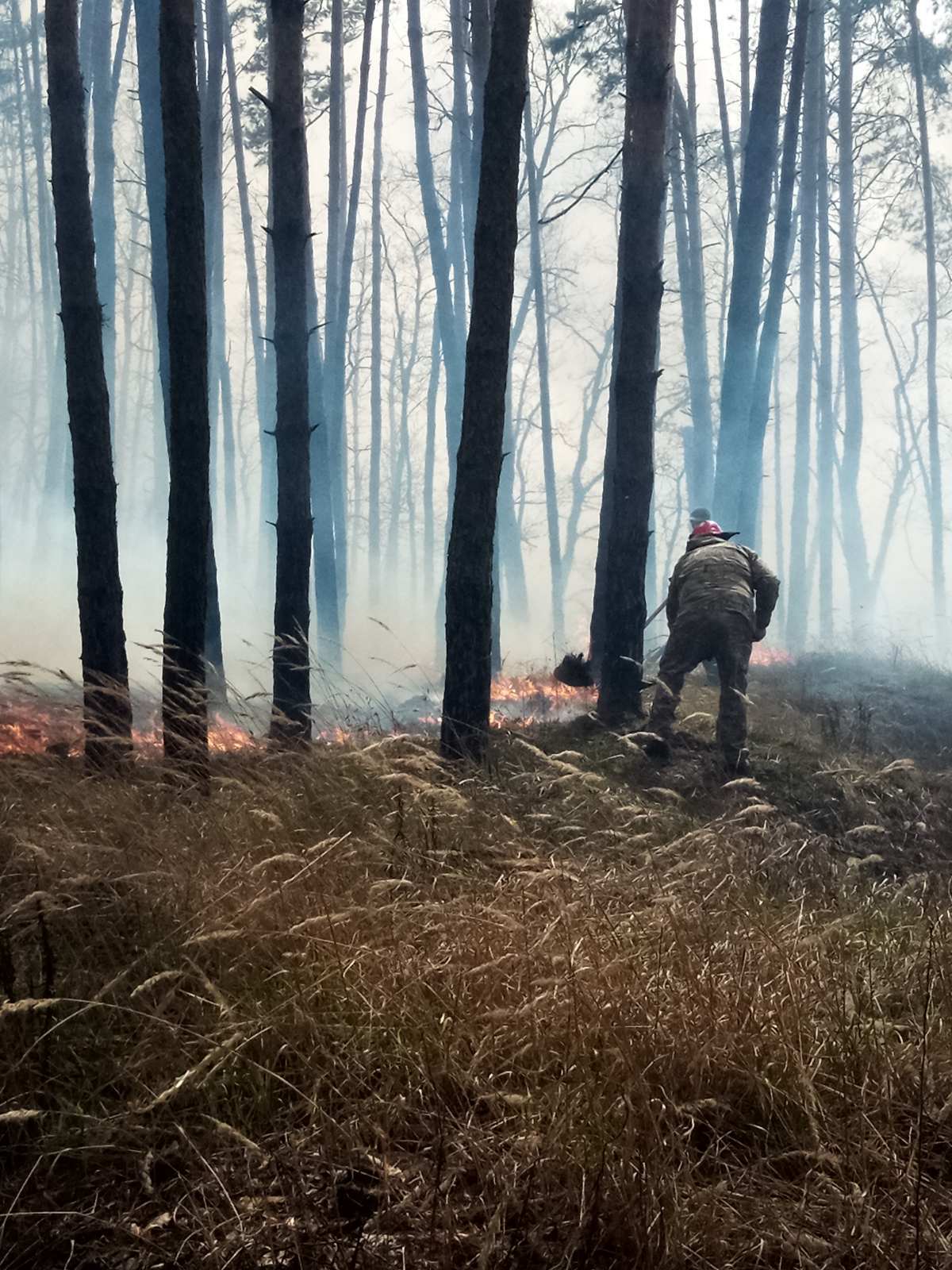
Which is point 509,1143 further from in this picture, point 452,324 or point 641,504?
point 452,324

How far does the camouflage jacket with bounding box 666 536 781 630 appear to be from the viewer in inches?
320

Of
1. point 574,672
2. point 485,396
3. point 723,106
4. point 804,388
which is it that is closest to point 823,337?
point 804,388

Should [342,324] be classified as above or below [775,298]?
below

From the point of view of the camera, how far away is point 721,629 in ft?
26.5

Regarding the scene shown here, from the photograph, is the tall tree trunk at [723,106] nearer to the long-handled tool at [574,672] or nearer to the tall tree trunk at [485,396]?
the long-handled tool at [574,672]

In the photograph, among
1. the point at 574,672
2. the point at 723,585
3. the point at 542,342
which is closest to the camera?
the point at 723,585

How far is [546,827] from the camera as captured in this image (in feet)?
16.6

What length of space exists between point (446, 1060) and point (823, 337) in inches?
1120

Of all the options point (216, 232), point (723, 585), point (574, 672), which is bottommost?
point (574, 672)

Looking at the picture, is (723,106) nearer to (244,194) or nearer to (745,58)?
(745,58)

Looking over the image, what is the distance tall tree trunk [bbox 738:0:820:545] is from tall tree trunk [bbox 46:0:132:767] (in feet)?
38.9

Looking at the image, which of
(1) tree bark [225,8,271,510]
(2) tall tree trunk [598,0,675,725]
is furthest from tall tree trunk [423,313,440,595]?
(2) tall tree trunk [598,0,675,725]

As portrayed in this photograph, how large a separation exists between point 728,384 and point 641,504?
356 inches

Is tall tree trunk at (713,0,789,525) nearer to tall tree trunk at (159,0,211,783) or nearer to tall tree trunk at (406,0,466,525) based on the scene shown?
tall tree trunk at (406,0,466,525)
